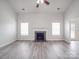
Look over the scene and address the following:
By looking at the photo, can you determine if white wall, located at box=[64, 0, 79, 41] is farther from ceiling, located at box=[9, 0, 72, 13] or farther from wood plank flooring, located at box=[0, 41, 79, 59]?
wood plank flooring, located at box=[0, 41, 79, 59]

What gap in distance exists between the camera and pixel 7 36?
766 cm

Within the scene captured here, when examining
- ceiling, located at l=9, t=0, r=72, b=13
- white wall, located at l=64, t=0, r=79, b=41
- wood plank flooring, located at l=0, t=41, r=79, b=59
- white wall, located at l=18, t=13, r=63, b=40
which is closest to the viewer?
wood plank flooring, located at l=0, t=41, r=79, b=59

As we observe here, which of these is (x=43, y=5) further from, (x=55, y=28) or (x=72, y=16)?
(x=55, y=28)

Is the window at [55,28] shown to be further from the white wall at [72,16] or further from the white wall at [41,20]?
the white wall at [72,16]

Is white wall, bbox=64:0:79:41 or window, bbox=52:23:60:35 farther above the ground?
white wall, bbox=64:0:79:41

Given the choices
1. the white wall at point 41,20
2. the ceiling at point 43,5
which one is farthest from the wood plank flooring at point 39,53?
the white wall at point 41,20

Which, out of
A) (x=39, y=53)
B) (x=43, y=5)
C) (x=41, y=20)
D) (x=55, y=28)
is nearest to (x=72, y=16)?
(x=43, y=5)

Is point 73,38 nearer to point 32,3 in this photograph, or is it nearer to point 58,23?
point 58,23

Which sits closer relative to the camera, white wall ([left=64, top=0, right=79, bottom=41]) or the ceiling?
white wall ([left=64, top=0, right=79, bottom=41])

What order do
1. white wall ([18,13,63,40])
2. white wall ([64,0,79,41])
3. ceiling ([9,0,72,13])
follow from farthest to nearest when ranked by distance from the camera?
white wall ([18,13,63,40]) → ceiling ([9,0,72,13]) → white wall ([64,0,79,41])

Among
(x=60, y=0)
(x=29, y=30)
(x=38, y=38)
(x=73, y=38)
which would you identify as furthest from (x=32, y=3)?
(x=73, y=38)

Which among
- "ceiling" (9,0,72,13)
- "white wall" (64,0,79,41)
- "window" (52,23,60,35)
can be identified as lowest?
"window" (52,23,60,35)

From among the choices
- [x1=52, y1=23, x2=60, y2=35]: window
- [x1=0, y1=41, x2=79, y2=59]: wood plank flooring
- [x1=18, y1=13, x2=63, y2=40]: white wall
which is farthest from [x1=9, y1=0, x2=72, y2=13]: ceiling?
[x1=0, y1=41, x2=79, y2=59]: wood plank flooring

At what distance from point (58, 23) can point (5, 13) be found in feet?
17.1
